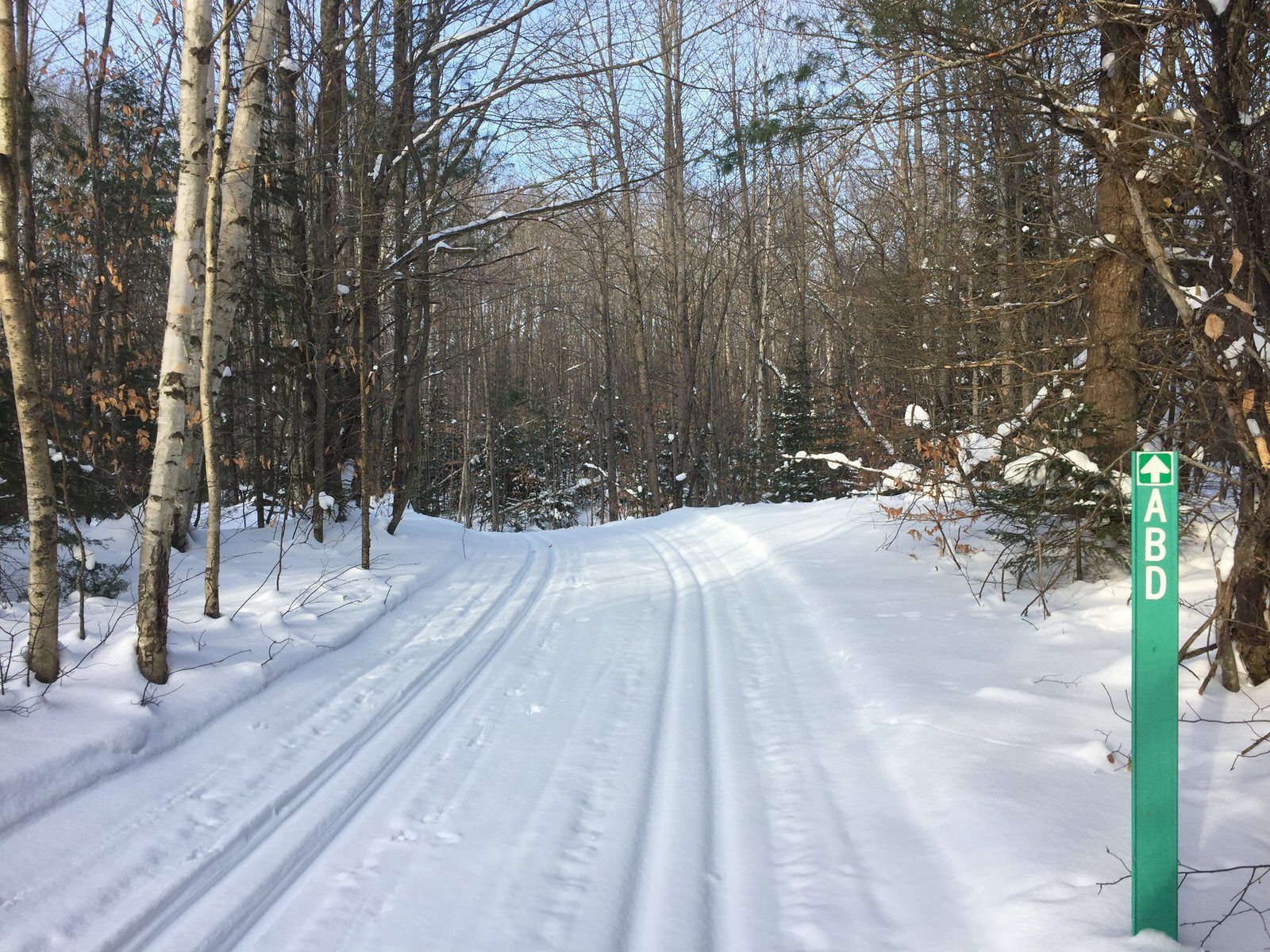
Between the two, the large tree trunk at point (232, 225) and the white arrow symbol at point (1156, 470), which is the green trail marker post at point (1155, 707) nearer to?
the white arrow symbol at point (1156, 470)

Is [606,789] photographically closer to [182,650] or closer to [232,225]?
[182,650]

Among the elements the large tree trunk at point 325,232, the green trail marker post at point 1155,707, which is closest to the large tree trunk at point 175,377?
the large tree trunk at point 325,232

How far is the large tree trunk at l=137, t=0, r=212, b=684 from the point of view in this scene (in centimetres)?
502

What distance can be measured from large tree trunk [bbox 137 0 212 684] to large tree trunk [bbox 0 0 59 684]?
0.54 meters

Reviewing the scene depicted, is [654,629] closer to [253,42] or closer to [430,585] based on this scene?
[430,585]

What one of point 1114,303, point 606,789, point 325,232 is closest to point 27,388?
point 606,789

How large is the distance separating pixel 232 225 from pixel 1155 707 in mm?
6976

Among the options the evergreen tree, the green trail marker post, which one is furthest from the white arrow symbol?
the evergreen tree

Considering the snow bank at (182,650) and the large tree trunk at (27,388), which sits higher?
the large tree trunk at (27,388)

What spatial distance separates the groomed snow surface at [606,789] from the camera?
2.84 m

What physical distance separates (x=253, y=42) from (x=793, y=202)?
23865mm

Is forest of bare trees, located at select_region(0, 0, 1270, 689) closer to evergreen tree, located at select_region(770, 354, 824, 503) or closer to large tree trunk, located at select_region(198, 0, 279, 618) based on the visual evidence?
large tree trunk, located at select_region(198, 0, 279, 618)

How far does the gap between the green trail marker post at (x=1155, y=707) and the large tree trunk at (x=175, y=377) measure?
17.7 feet

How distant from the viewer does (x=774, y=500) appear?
25266mm
